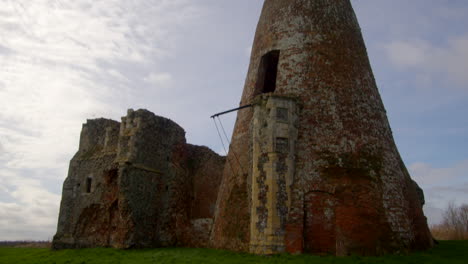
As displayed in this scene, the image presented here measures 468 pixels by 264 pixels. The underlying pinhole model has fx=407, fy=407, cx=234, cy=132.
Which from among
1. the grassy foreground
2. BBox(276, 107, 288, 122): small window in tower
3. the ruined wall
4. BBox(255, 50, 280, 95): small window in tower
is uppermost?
BBox(255, 50, 280, 95): small window in tower

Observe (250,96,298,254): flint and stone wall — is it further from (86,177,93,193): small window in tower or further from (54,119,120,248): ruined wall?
(86,177,93,193): small window in tower

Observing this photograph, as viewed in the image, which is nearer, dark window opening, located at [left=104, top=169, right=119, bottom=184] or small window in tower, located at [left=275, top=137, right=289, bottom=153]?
small window in tower, located at [left=275, top=137, right=289, bottom=153]

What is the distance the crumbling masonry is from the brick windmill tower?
0.10 ft

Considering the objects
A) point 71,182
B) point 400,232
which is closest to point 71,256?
point 71,182

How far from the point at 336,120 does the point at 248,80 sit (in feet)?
11.6

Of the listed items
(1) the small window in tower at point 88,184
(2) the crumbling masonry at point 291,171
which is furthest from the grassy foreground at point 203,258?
(1) the small window in tower at point 88,184

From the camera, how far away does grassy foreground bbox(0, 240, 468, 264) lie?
9.33 m

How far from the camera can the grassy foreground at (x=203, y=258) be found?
9.33 metres

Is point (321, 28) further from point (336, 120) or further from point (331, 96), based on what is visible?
point (336, 120)

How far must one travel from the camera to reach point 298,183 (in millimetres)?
10555

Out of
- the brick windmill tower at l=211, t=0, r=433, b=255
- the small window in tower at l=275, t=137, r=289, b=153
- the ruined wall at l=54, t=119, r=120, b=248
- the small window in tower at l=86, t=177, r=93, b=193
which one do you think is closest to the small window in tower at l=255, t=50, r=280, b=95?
the brick windmill tower at l=211, t=0, r=433, b=255

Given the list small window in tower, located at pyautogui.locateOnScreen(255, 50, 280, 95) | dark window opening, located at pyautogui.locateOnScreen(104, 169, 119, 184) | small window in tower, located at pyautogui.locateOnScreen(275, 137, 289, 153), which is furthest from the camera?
dark window opening, located at pyautogui.locateOnScreen(104, 169, 119, 184)

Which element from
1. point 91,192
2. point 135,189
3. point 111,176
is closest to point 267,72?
point 135,189

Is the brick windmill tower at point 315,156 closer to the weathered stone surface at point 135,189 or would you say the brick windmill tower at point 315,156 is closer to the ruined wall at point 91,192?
the weathered stone surface at point 135,189
